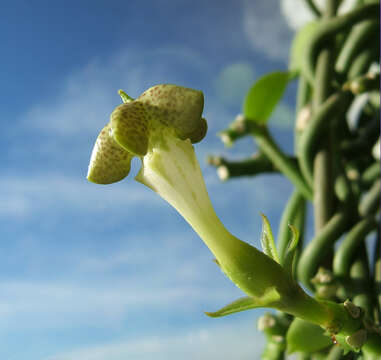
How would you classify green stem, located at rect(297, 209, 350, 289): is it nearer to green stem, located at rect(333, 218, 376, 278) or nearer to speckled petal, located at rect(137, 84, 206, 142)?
green stem, located at rect(333, 218, 376, 278)

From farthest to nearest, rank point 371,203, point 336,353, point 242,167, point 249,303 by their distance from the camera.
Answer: point 242,167 < point 371,203 < point 336,353 < point 249,303

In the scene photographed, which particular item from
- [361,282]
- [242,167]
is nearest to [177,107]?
[361,282]

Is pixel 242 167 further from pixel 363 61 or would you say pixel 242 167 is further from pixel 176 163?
pixel 176 163

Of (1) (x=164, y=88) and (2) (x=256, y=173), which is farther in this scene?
(2) (x=256, y=173)

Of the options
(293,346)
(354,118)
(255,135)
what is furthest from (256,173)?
(293,346)

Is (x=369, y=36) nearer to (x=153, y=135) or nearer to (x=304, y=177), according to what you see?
(x=304, y=177)
